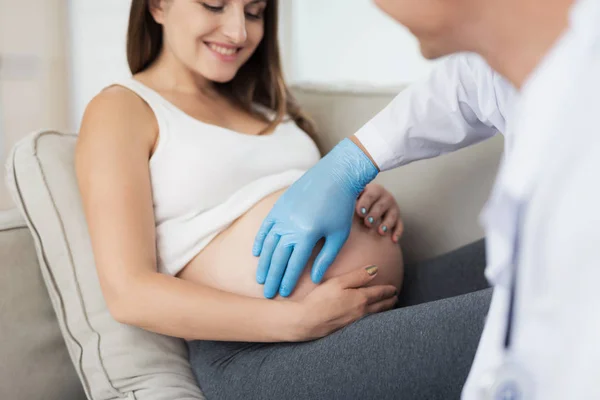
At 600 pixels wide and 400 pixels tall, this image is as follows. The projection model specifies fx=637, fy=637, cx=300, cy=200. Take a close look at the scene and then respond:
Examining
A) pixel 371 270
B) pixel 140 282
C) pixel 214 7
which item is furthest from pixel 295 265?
pixel 214 7

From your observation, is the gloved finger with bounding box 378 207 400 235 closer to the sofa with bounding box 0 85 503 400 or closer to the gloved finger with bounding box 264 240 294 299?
the gloved finger with bounding box 264 240 294 299

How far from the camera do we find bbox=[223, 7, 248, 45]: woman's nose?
4.19ft

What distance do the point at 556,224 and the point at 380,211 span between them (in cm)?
81

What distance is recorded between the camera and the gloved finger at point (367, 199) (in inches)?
47.2

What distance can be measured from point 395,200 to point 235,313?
53 centimetres

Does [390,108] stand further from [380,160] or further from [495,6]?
[495,6]

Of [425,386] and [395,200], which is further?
[395,200]

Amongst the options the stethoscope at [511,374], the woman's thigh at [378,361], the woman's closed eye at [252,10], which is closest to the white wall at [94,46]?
the woman's closed eye at [252,10]

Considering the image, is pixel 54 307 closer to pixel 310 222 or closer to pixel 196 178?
pixel 196 178

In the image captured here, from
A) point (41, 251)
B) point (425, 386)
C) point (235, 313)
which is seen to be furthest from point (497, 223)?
point (41, 251)

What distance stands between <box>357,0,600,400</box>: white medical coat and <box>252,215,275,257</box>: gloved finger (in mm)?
567

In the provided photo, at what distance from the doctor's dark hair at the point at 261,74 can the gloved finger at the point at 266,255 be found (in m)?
0.41

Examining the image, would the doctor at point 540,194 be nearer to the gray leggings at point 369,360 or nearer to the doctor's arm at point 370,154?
the gray leggings at point 369,360

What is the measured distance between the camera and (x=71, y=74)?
2281mm
